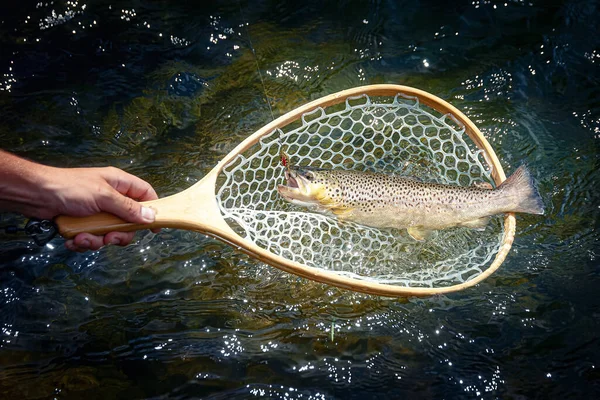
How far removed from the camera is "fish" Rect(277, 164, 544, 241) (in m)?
3.45

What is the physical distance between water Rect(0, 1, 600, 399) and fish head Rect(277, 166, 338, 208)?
2.19 ft

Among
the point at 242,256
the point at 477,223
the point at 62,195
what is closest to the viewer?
the point at 62,195

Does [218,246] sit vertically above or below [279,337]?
above

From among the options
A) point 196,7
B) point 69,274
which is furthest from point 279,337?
point 196,7

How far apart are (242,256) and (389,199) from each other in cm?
120

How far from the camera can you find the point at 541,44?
5285 mm

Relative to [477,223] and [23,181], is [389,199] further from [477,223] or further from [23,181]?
[23,181]

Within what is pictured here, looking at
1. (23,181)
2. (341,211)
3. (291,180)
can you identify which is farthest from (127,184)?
(341,211)

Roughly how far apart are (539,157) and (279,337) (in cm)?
275

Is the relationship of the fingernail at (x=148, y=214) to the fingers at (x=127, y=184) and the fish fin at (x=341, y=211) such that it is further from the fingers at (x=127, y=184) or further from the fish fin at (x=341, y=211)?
the fish fin at (x=341, y=211)

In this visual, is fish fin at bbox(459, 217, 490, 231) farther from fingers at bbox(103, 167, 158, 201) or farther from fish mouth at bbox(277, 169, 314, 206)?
fingers at bbox(103, 167, 158, 201)

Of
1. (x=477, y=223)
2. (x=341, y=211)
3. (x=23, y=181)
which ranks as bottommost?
(x=477, y=223)

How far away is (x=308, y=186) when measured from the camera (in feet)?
11.5

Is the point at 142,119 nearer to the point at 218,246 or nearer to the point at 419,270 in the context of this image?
the point at 218,246
